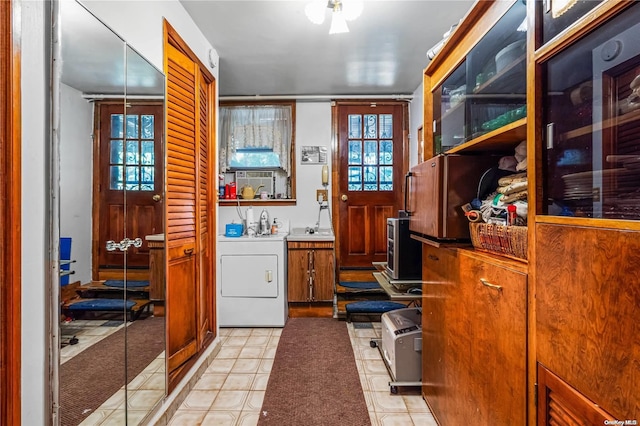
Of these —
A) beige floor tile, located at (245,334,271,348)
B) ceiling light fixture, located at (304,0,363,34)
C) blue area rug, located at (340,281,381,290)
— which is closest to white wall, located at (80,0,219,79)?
ceiling light fixture, located at (304,0,363,34)

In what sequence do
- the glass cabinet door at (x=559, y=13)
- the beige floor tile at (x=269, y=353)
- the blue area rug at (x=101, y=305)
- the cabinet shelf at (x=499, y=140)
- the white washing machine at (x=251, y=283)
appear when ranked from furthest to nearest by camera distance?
the white washing machine at (x=251, y=283), the beige floor tile at (x=269, y=353), the blue area rug at (x=101, y=305), the cabinet shelf at (x=499, y=140), the glass cabinet door at (x=559, y=13)

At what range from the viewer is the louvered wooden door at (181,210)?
1.95 m

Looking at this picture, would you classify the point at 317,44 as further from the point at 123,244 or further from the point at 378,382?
the point at 378,382

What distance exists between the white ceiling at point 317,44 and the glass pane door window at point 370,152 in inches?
17.1

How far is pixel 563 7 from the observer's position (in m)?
0.87

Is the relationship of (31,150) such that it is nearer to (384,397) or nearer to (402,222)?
(402,222)

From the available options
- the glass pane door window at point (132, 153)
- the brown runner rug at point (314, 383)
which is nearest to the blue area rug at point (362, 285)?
the brown runner rug at point (314, 383)

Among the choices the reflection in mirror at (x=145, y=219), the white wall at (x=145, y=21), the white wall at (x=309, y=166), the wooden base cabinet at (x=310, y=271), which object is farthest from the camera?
the white wall at (x=309, y=166)

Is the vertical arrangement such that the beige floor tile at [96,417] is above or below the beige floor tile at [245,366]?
above

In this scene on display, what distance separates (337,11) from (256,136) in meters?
2.23

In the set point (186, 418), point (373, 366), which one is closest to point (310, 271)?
point (373, 366)

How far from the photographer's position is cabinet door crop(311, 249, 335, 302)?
349cm

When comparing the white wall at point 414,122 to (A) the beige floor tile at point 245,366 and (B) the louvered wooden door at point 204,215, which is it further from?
(A) the beige floor tile at point 245,366

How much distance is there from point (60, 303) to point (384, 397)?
6.20 ft
